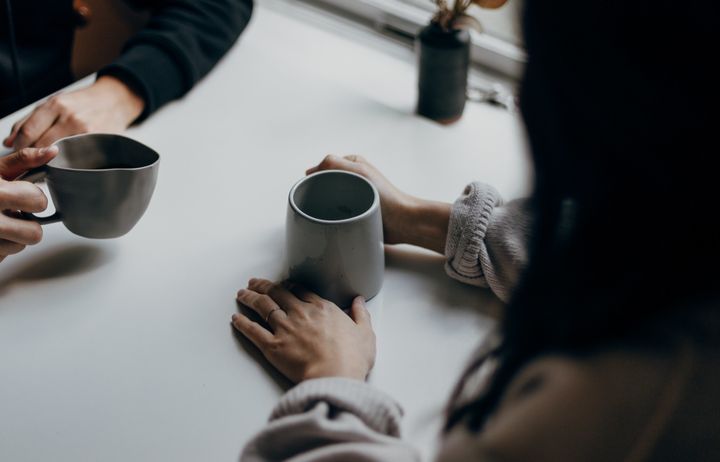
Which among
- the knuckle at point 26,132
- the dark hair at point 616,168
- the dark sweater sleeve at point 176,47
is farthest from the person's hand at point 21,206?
the dark hair at point 616,168

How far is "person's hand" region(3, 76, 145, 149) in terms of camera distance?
2.47 ft

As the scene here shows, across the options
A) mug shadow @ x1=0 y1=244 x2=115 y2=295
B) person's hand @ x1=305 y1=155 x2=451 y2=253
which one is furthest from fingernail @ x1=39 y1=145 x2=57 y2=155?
person's hand @ x1=305 y1=155 x2=451 y2=253

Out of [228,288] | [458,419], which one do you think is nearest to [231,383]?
[228,288]

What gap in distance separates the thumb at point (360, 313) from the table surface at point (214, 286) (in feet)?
0.06

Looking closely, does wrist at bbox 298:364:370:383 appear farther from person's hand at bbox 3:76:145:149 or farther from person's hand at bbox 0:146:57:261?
person's hand at bbox 3:76:145:149

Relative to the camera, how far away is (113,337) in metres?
0.57

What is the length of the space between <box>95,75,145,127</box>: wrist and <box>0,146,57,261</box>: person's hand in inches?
7.7

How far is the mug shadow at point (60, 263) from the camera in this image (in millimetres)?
623

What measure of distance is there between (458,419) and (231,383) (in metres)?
0.22

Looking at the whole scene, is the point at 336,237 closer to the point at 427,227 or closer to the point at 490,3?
the point at 427,227

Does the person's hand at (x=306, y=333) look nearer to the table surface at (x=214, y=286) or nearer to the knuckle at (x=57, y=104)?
the table surface at (x=214, y=286)

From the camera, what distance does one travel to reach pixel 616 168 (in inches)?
12.5

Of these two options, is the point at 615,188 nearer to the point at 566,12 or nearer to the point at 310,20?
the point at 566,12

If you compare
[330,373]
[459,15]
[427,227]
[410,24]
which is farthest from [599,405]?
[410,24]
